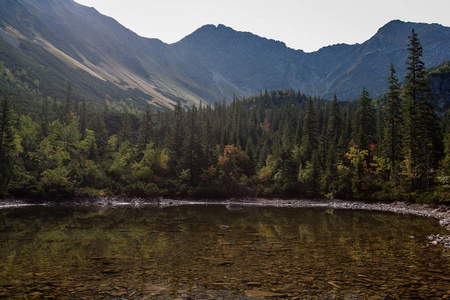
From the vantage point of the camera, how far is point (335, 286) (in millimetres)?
13031

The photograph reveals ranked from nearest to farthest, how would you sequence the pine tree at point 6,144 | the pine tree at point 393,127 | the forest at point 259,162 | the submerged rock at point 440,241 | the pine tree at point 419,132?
the submerged rock at point 440,241 → the pine tree at point 419,132 → the pine tree at point 6,144 → the forest at point 259,162 → the pine tree at point 393,127

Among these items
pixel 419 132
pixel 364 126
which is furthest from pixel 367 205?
pixel 364 126

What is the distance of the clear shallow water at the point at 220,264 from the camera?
12.4 m

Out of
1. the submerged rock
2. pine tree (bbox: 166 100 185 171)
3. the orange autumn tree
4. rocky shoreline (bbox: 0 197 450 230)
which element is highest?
pine tree (bbox: 166 100 185 171)

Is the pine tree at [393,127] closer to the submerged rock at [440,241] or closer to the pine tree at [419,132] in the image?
the pine tree at [419,132]

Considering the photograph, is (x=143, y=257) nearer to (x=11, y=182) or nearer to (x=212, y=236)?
(x=212, y=236)

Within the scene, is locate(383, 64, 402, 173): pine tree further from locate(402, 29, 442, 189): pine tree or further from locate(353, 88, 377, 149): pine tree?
locate(353, 88, 377, 149): pine tree

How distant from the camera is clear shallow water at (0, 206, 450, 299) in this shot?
1241 centimetres

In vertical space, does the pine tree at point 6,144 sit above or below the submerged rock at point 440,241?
above

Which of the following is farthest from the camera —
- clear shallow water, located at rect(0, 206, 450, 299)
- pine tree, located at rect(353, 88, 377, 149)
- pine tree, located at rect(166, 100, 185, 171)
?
pine tree, located at rect(166, 100, 185, 171)

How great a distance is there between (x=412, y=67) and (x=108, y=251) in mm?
56571

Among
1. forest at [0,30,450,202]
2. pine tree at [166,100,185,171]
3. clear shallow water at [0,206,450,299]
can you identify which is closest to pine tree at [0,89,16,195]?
forest at [0,30,450,202]

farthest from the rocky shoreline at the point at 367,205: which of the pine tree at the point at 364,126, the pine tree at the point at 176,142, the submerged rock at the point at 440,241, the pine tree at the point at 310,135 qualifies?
the pine tree at the point at 310,135

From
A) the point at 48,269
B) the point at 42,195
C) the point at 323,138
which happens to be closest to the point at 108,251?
the point at 48,269
